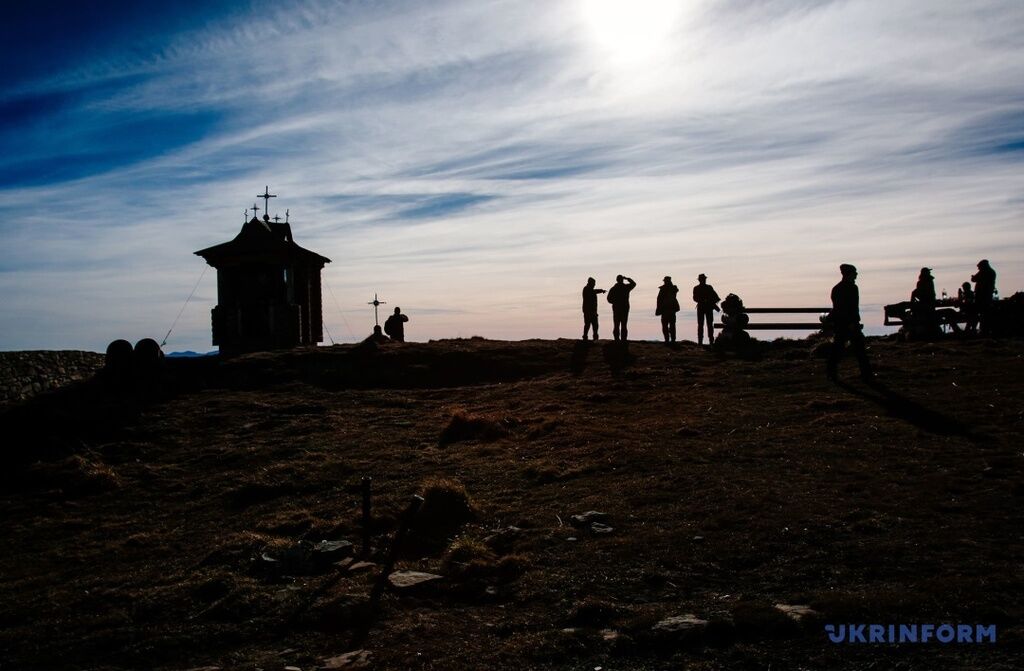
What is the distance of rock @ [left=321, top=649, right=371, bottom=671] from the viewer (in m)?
8.18

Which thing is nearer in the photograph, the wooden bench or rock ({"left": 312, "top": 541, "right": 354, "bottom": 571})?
rock ({"left": 312, "top": 541, "right": 354, "bottom": 571})

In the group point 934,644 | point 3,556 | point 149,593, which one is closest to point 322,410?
point 3,556

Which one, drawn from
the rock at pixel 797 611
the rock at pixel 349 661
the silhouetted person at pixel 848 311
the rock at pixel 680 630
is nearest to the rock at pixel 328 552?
the rock at pixel 349 661

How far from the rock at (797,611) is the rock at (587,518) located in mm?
3783

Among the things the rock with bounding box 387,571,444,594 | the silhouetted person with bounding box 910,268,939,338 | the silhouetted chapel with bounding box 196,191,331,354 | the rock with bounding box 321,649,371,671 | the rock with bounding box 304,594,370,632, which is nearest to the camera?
the rock with bounding box 321,649,371,671

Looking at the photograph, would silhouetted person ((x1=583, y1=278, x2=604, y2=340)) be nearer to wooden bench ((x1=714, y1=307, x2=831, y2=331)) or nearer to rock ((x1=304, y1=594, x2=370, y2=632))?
wooden bench ((x1=714, y1=307, x2=831, y2=331))

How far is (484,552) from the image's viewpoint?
1114cm

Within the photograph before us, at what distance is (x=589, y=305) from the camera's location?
97.9 feet

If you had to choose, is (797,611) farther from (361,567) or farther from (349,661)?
(361,567)

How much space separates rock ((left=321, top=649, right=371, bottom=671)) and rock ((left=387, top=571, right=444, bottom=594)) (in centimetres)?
172

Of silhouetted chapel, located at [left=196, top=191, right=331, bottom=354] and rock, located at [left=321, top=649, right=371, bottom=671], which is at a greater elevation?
silhouetted chapel, located at [left=196, top=191, right=331, bottom=354]

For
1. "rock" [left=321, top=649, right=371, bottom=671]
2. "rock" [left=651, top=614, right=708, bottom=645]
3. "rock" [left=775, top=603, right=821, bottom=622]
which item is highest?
"rock" [left=775, top=603, right=821, bottom=622]

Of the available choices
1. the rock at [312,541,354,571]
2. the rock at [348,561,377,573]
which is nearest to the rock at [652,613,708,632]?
the rock at [348,561,377,573]

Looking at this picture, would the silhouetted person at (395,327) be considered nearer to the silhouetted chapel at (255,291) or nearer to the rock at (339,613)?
the silhouetted chapel at (255,291)
